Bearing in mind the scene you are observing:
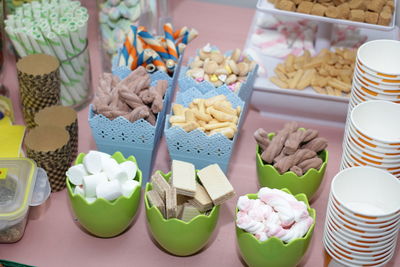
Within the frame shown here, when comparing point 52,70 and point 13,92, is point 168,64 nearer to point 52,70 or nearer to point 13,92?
point 52,70

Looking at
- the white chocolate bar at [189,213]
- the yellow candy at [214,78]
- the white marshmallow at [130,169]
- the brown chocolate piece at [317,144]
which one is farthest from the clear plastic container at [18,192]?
the brown chocolate piece at [317,144]

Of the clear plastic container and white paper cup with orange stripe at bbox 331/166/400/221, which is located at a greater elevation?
white paper cup with orange stripe at bbox 331/166/400/221

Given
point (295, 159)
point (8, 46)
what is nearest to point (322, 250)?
point (295, 159)

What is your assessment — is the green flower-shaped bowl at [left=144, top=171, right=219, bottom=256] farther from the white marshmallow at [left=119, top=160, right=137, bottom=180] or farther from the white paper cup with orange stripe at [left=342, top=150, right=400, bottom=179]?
the white paper cup with orange stripe at [left=342, top=150, right=400, bottom=179]

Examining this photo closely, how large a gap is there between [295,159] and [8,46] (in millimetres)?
762

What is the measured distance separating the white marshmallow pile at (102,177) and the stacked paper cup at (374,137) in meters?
0.35

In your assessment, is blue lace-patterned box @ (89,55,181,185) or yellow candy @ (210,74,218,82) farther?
yellow candy @ (210,74,218,82)

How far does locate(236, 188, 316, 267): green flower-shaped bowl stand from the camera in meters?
0.94

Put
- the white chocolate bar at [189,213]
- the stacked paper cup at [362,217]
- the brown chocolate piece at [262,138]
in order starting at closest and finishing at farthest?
the stacked paper cup at [362,217] < the white chocolate bar at [189,213] < the brown chocolate piece at [262,138]

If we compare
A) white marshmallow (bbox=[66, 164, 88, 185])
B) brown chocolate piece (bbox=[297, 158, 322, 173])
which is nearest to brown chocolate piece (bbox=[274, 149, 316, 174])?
brown chocolate piece (bbox=[297, 158, 322, 173])

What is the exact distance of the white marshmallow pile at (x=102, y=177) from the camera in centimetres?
100

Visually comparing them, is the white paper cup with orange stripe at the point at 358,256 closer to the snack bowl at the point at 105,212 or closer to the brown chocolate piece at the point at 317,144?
the brown chocolate piece at the point at 317,144

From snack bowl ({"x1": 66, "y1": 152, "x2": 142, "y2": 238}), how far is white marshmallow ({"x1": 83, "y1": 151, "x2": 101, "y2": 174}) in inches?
1.5

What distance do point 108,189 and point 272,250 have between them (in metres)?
0.27
